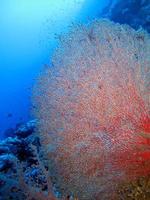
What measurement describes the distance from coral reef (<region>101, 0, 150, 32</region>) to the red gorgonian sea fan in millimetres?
9286

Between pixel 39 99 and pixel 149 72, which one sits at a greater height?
pixel 39 99

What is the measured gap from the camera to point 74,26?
13.2 ft

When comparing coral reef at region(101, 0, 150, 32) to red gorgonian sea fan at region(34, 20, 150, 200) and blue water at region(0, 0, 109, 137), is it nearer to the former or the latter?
red gorgonian sea fan at region(34, 20, 150, 200)

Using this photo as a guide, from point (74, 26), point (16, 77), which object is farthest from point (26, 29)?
point (74, 26)

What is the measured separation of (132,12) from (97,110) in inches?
506

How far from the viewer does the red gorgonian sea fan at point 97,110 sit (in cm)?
335

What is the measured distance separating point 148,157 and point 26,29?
243 ft

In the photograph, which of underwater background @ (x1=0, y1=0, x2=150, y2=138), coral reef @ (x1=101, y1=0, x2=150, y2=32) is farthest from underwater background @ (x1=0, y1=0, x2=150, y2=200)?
underwater background @ (x1=0, y1=0, x2=150, y2=138)

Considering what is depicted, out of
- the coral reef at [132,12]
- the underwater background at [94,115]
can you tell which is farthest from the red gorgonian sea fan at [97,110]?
the coral reef at [132,12]

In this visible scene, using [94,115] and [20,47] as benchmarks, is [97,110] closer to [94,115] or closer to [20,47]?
[94,115]

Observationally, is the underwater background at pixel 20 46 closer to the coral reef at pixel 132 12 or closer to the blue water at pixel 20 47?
the blue water at pixel 20 47

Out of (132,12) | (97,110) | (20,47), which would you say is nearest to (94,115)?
(97,110)

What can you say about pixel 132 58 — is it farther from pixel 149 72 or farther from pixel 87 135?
pixel 87 135

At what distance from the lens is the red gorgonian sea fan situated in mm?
3352
